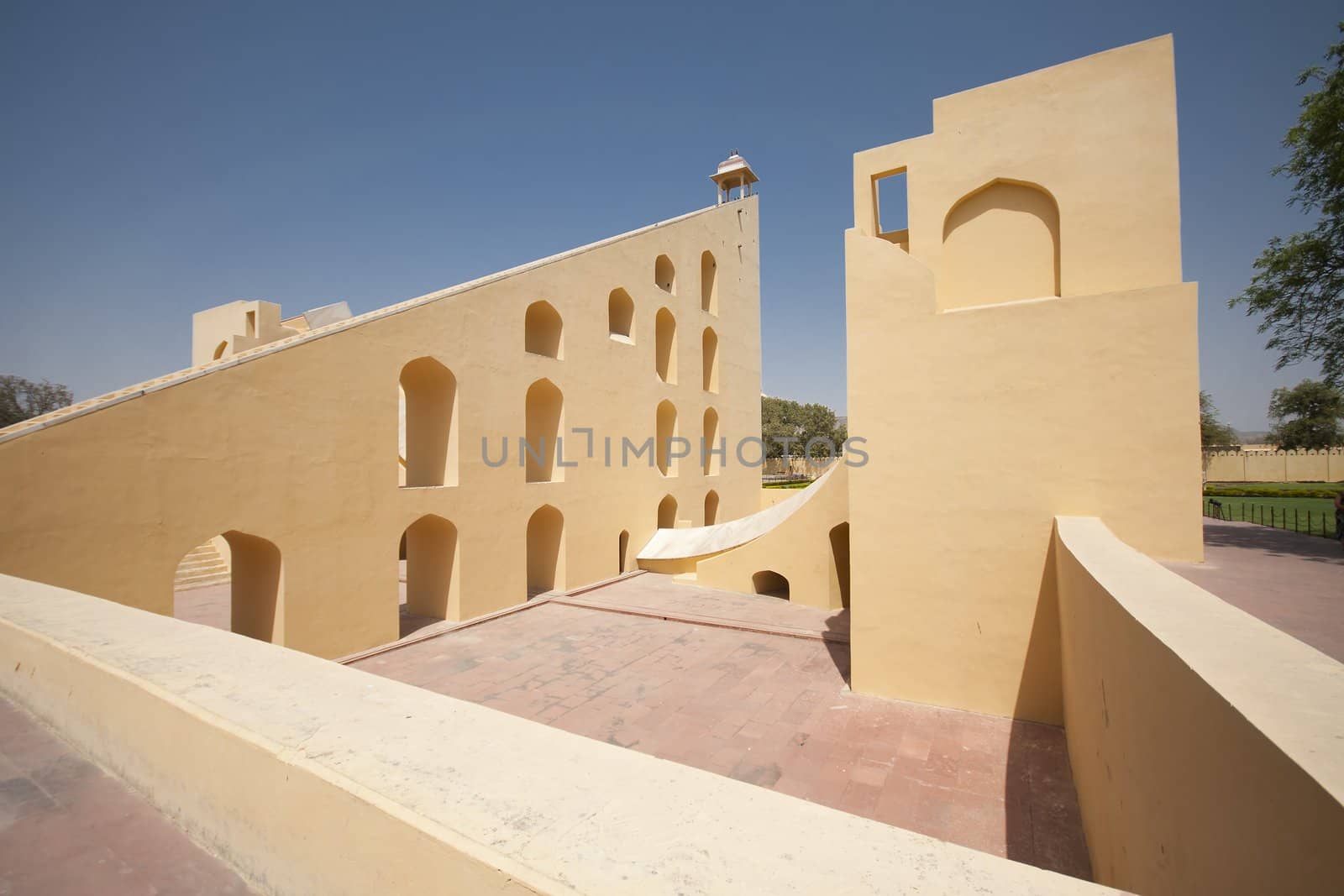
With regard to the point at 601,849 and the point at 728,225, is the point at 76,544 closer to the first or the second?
the point at 601,849

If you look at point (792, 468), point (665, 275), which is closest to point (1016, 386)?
point (665, 275)

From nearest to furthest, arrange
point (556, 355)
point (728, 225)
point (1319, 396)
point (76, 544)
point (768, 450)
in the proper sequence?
point (76, 544) < point (556, 355) < point (728, 225) < point (1319, 396) < point (768, 450)

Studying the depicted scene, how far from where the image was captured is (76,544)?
18.7ft

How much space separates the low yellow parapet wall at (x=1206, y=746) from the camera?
112cm

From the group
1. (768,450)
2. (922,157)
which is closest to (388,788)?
(922,157)

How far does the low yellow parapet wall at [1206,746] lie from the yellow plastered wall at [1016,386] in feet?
8.03

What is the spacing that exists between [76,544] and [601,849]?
23.5ft

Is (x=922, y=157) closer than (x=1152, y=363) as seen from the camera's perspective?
No

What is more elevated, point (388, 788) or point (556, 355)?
point (556, 355)

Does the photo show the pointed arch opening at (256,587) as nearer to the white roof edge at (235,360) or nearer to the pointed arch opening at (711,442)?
the white roof edge at (235,360)

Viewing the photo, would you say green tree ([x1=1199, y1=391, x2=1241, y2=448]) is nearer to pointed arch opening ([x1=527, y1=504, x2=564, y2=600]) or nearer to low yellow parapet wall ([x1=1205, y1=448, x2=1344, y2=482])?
low yellow parapet wall ([x1=1205, y1=448, x2=1344, y2=482])

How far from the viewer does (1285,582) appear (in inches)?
226

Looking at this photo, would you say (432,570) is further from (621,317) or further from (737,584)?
(621,317)

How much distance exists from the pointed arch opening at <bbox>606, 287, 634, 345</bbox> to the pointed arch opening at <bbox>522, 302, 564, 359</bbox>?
170 cm
